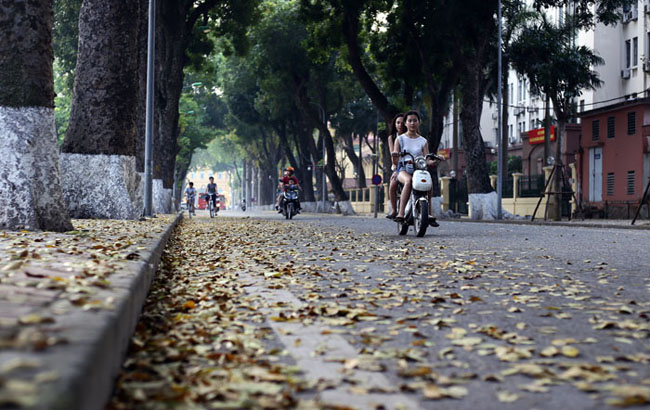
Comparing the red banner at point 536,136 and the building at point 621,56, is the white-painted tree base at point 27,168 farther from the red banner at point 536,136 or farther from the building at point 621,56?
the red banner at point 536,136

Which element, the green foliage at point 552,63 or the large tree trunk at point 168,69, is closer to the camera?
the large tree trunk at point 168,69

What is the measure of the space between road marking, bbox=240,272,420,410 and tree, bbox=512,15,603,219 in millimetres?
31637

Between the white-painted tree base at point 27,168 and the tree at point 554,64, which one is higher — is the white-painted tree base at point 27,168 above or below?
below

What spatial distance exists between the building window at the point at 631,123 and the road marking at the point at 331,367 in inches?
1195

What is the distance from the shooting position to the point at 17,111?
9727 millimetres

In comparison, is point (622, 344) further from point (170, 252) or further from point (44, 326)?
point (170, 252)

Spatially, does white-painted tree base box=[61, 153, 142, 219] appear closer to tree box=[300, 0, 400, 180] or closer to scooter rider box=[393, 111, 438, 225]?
scooter rider box=[393, 111, 438, 225]

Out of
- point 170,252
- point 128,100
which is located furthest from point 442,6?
point 170,252

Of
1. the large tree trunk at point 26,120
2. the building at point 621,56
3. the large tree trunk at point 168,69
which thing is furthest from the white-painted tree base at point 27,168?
the building at point 621,56

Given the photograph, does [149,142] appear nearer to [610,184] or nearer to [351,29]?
[351,29]

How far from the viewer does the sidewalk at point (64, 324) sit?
6.76 feet

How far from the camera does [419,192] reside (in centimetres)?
1305

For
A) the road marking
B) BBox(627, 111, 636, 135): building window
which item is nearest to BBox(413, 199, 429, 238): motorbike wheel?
the road marking

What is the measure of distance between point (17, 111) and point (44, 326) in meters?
7.57
